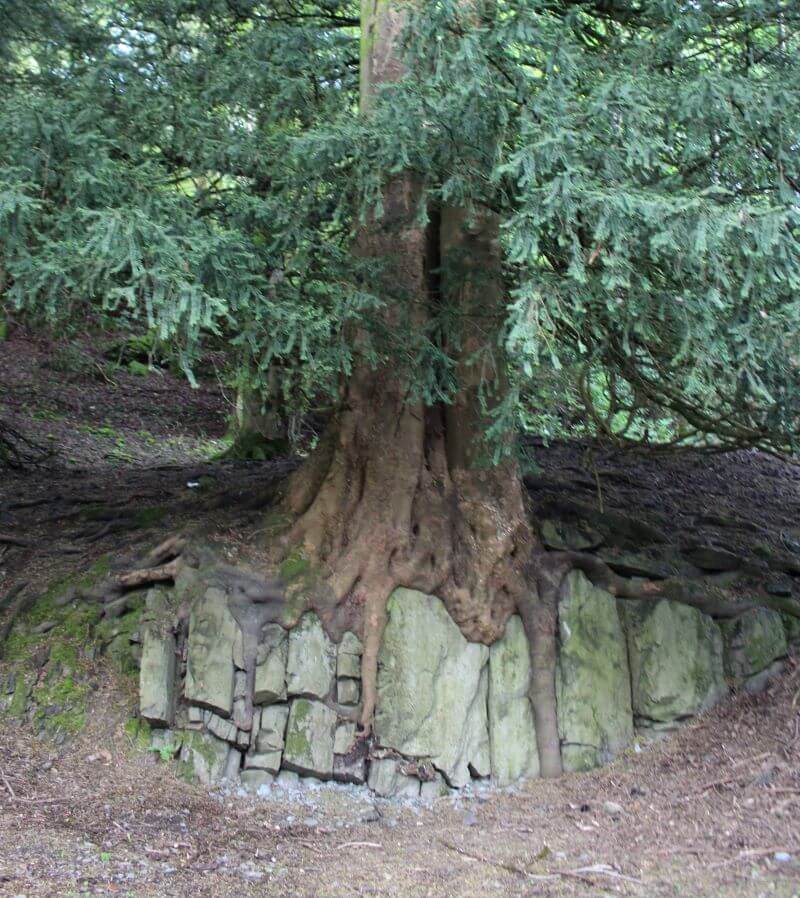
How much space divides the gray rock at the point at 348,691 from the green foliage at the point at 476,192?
6.94 ft

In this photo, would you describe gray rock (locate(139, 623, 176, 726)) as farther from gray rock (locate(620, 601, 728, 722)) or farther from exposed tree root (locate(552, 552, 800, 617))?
gray rock (locate(620, 601, 728, 722))

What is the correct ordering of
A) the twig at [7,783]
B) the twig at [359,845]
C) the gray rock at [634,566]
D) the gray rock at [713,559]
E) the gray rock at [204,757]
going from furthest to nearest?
the gray rock at [713,559], the gray rock at [634,566], the gray rock at [204,757], the twig at [7,783], the twig at [359,845]

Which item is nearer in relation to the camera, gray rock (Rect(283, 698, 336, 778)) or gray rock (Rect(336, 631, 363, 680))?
gray rock (Rect(283, 698, 336, 778))

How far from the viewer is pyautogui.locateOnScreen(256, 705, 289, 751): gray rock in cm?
719

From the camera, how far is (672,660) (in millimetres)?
8070

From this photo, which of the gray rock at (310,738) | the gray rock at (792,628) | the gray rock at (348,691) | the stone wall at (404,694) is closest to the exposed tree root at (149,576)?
the stone wall at (404,694)

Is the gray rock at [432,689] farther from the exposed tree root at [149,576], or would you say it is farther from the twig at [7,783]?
the twig at [7,783]

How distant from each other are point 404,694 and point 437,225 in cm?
357

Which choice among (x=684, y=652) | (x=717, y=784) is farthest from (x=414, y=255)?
(x=717, y=784)

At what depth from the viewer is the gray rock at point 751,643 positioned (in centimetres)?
822

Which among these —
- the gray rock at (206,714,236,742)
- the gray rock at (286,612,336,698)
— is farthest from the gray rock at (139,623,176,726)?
the gray rock at (286,612,336,698)

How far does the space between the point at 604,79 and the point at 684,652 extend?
458 centimetres

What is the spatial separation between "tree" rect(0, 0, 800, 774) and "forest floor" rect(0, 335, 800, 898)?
2.73 feet

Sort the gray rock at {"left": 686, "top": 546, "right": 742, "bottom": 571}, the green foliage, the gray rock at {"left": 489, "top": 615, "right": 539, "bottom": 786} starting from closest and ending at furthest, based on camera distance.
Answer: the green foliage < the gray rock at {"left": 489, "top": 615, "right": 539, "bottom": 786} < the gray rock at {"left": 686, "top": 546, "right": 742, "bottom": 571}
